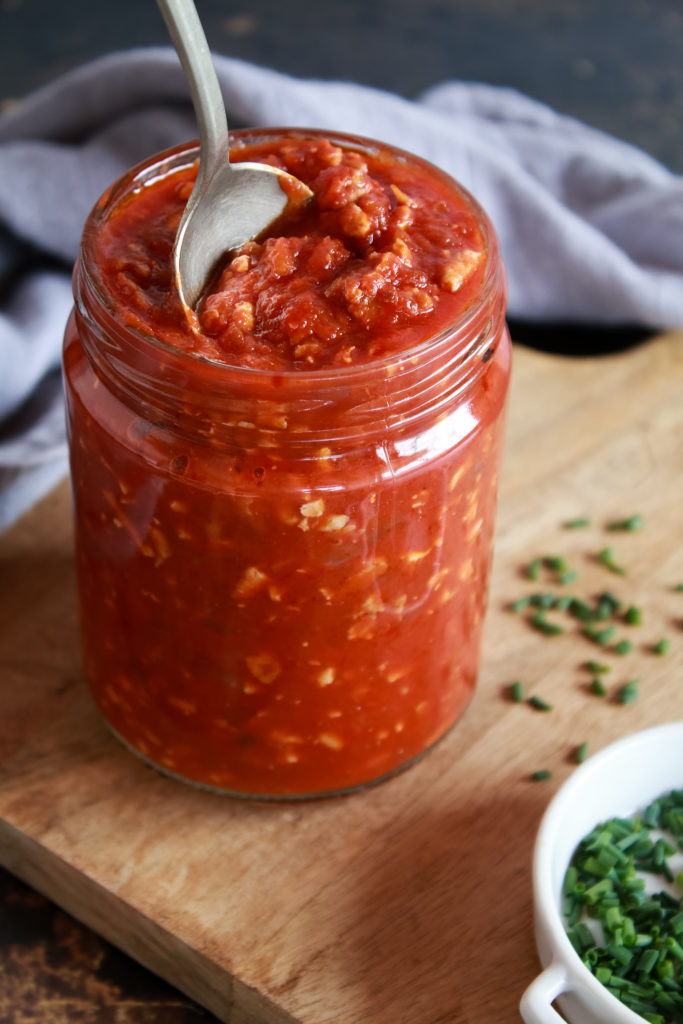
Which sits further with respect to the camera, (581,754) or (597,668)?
(597,668)

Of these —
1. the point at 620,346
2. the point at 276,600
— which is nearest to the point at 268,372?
the point at 276,600

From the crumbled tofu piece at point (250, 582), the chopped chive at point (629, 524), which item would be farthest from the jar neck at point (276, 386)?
the chopped chive at point (629, 524)

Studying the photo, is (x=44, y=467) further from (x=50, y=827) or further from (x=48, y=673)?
(x=50, y=827)

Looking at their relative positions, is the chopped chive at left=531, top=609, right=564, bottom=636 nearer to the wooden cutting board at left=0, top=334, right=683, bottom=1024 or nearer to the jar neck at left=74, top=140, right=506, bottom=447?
the wooden cutting board at left=0, top=334, right=683, bottom=1024

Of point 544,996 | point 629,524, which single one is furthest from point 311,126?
point 544,996

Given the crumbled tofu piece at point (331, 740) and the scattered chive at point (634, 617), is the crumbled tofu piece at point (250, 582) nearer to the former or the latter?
the crumbled tofu piece at point (331, 740)

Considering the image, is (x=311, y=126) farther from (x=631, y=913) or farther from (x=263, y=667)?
(x=631, y=913)
